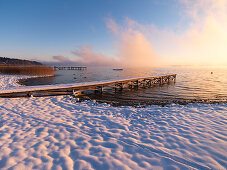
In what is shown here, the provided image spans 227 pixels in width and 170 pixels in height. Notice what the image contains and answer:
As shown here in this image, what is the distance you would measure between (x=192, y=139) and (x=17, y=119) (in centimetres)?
764

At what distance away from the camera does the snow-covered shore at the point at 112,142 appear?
2809 millimetres

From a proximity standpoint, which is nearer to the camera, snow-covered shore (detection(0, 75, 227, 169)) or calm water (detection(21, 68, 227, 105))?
snow-covered shore (detection(0, 75, 227, 169))

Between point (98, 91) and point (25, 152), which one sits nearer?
point (25, 152)

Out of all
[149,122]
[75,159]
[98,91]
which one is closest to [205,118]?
[149,122]

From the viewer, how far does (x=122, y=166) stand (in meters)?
2.74

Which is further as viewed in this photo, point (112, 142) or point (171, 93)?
point (171, 93)

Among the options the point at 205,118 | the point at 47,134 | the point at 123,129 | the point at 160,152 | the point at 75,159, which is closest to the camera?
the point at 75,159

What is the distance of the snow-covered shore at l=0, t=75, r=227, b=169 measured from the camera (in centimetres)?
281

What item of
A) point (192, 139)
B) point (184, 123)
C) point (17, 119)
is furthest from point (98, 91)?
point (192, 139)

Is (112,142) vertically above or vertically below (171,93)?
below

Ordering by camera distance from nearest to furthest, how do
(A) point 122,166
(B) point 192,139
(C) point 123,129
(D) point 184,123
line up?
(A) point 122,166 < (B) point 192,139 < (C) point 123,129 < (D) point 184,123

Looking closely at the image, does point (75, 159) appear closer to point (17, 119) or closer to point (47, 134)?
point (47, 134)

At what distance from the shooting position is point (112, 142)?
371 cm

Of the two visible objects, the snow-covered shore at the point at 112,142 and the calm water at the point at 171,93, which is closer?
the snow-covered shore at the point at 112,142
